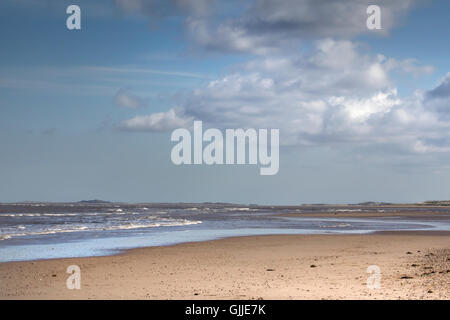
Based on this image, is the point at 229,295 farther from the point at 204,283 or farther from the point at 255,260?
the point at 255,260

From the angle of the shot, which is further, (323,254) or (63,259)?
(323,254)

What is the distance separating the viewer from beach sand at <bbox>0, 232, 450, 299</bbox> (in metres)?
11.5

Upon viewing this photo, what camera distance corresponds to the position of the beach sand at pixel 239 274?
11516mm

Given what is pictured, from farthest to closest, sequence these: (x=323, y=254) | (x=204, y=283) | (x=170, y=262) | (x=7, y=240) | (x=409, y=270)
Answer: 1. (x=7, y=240)
2. (x=323, y=254)
3. (x=170, y=262)
4. (x=409, y=270)
5. (x=204, y=283)

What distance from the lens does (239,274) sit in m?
14.8

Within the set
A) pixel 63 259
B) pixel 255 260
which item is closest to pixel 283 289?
pixel 255 260
